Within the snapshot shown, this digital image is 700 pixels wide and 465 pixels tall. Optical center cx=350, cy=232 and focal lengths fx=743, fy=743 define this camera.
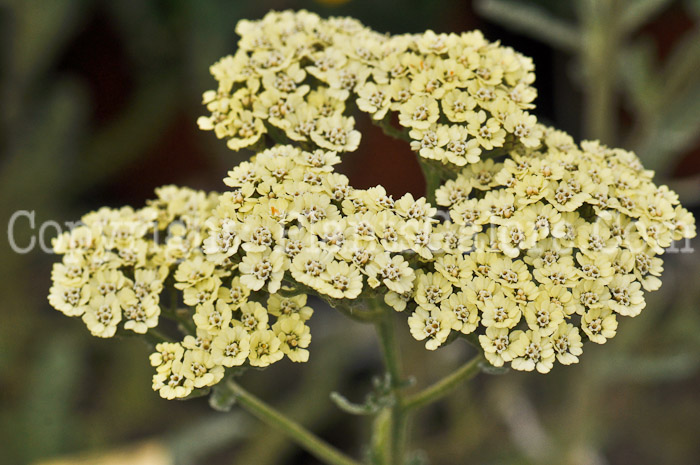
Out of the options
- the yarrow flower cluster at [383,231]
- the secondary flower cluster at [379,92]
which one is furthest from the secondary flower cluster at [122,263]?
the secondary flower cluster at [379,92]

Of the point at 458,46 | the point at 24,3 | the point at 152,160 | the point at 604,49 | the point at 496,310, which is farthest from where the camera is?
the point at 152,160

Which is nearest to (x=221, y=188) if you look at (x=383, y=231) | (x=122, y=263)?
(x=122, y=263)

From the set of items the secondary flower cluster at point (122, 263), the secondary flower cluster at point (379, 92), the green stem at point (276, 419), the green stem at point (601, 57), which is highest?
the green stem at point (601, 57)

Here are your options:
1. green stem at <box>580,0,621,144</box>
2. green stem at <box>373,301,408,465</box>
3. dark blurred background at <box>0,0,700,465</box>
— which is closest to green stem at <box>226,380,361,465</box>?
green stem at <box>373,301,408,465</box>

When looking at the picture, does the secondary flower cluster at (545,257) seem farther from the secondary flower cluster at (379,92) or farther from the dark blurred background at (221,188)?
Result: the dark blurred background at (221,188)

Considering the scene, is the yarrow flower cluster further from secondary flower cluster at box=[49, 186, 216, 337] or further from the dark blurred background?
the dark blurred background

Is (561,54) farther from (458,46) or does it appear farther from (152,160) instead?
(458,46)

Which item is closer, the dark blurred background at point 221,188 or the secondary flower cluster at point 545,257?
the secondary flower cluster at point 545,257

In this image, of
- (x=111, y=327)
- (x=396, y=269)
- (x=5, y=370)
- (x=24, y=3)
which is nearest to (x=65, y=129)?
(x=24, y=3)
